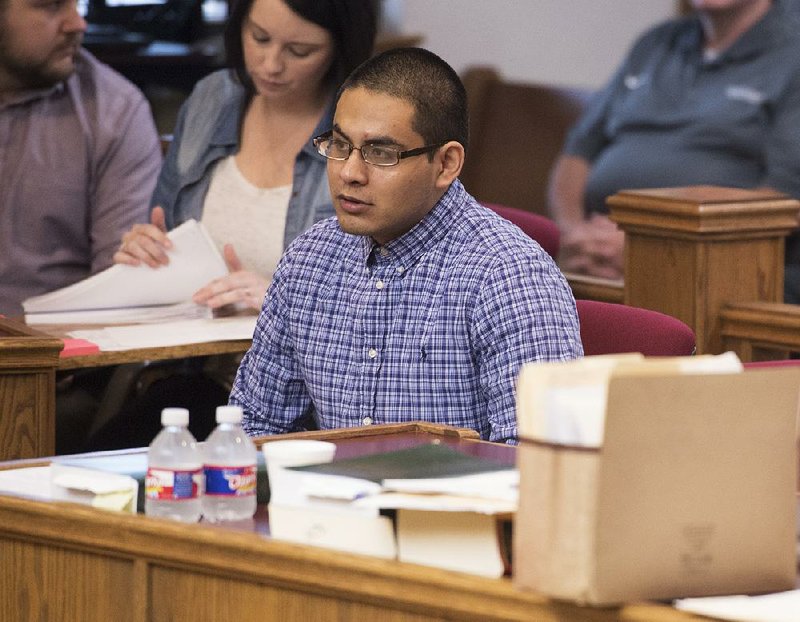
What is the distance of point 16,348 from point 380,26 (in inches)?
132

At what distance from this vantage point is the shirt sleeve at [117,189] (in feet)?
11.1

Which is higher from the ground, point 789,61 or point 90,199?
point 789,61

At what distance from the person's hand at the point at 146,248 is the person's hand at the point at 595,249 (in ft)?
4.78

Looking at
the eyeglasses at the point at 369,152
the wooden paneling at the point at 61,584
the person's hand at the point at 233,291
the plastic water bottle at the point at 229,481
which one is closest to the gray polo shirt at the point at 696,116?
the person's hand at the point at 233,291

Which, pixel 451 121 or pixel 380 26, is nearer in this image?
pixel 451 121

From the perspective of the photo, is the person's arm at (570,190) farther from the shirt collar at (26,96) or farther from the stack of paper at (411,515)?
the stack of paper at (411,515)

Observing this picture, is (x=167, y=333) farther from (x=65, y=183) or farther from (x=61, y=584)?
(x=61, y=584)

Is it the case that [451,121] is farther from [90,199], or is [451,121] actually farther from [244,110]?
[90,199]

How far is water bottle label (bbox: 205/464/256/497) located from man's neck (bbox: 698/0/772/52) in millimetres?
2879

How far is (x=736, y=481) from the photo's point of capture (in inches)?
50.5

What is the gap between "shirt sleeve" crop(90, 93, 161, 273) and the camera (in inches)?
133

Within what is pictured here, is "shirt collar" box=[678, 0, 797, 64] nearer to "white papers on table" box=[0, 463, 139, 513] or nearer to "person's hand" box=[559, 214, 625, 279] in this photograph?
"person's hand" box=[559, 214, 625, 279]

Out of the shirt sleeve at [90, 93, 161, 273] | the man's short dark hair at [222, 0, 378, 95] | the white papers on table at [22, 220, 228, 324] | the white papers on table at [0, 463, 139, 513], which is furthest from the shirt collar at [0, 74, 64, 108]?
the white papers on table at [0, 463, 139, 513]

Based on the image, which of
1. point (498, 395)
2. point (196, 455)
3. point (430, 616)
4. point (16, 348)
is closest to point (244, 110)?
point (16, 348)
